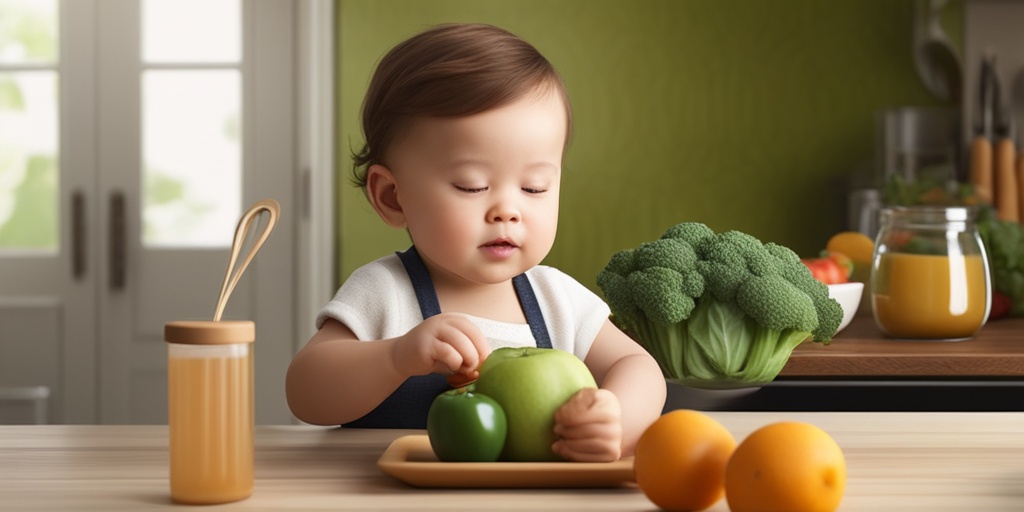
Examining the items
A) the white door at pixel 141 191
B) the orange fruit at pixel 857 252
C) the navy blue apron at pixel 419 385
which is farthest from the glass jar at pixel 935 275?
the white door at pixel 141 191

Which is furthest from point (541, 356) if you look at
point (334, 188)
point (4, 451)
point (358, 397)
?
point (334, 188)

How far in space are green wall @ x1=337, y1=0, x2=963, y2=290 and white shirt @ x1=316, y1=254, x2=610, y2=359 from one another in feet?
8.01

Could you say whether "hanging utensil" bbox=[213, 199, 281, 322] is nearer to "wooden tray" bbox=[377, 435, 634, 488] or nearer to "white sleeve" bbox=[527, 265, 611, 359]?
"wooden tray" bbox=[377, 435, 634, 488]

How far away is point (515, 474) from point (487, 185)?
326mm

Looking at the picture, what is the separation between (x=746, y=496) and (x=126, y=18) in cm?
324

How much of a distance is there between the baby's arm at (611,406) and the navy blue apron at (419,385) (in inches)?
2.6

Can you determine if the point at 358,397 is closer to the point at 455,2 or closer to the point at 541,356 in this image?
the point at 541,356

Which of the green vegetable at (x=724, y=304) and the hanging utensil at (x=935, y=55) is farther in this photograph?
the hanging utensil at (x=935, y=55)

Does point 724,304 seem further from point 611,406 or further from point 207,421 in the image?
point 207,421

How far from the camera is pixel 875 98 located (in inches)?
142

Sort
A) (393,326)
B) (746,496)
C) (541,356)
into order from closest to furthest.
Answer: (746,496) → (541,356) → (393,326)

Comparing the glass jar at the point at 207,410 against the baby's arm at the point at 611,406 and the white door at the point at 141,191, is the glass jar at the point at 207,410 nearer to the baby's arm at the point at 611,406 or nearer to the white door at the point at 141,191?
the baby's arm at the point at 611,406

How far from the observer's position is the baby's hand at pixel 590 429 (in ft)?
2.61

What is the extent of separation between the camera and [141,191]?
137 inches
